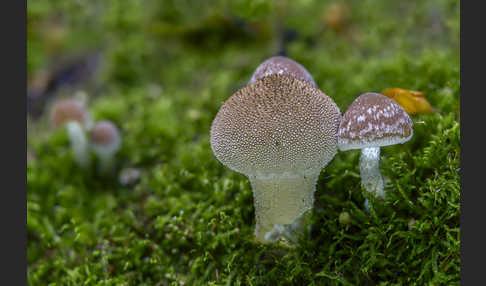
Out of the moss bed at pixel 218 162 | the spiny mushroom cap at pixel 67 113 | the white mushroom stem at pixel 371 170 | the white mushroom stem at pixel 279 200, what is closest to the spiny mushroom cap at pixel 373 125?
the white mushroom stem at pixel 371 170

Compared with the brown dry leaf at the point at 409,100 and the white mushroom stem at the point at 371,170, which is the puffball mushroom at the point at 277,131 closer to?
the white mushroom stem at the point at 371,170

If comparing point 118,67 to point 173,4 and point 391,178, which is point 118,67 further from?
point 391,178

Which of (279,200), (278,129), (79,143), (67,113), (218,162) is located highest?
(67,113)

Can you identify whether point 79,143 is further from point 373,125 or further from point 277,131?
point 373,125

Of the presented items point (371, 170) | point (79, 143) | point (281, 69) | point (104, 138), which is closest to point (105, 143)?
point (104, 138)

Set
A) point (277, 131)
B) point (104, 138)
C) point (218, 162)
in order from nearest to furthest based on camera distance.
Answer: point (277, 131), point (218, 162), point (104, 138)

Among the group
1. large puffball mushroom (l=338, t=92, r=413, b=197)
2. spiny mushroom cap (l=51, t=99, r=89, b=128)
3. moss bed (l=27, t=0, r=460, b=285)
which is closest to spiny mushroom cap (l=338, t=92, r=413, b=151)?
large puffball mushroom (l=338, t=92, r=413, b=197)

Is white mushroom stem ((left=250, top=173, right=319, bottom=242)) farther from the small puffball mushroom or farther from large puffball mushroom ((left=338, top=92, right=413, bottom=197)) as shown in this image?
the small puffball mushroom
